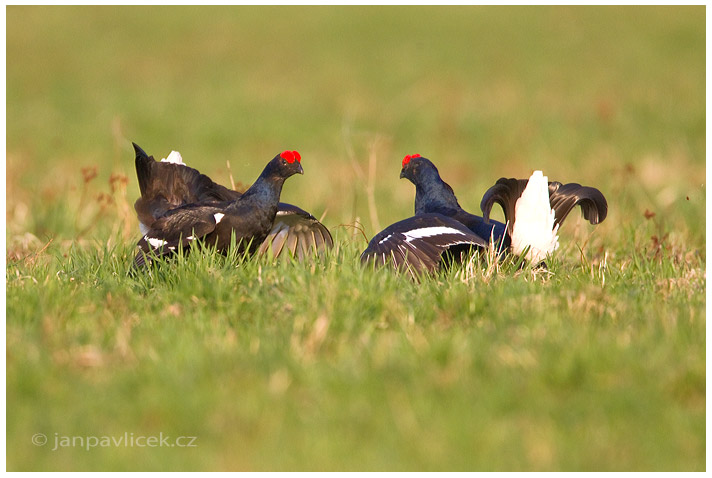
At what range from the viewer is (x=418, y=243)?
667cm

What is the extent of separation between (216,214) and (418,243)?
143cm

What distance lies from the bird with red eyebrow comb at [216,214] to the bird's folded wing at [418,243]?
0.39 m

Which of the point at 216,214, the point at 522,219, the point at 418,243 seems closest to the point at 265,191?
the point at 216,214

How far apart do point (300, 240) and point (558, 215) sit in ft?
6.33

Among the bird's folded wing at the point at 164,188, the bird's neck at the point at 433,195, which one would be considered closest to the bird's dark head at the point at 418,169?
the bird's neck at the point at 433,195

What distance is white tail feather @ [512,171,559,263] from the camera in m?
6.92

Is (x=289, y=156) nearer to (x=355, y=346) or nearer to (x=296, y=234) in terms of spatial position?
(x=296, y=234)

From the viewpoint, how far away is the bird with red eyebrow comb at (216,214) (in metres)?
6.91

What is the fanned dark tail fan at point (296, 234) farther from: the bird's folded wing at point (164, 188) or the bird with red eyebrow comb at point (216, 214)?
the bird's folded wing at point (164, 188)

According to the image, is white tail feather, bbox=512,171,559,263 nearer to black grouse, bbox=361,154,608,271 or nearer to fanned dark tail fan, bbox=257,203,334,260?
black grouse, bbox=361,154,608,271

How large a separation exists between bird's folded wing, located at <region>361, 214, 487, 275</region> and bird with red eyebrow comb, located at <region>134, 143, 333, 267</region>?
388 mm

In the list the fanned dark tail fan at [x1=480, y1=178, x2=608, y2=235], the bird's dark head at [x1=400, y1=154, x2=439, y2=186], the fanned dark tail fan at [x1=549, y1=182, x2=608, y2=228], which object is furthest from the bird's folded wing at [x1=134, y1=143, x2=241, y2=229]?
the fanned dark tail fan at [x1=549, y1=182, x2=608, y2=228]

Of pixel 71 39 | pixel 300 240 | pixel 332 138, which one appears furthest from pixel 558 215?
pixel 71 39
